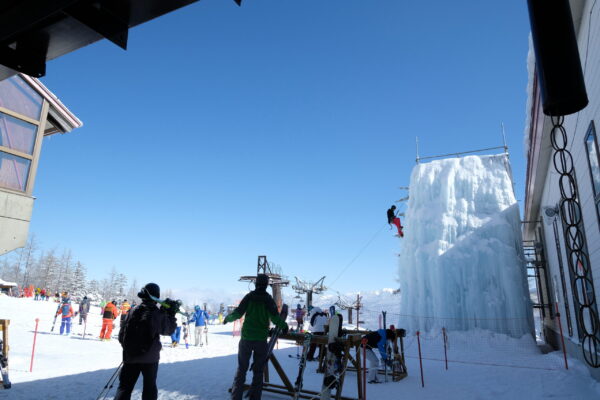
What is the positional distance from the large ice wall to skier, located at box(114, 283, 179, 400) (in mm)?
15285

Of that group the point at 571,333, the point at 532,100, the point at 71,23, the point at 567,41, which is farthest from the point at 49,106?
the point at 571,333

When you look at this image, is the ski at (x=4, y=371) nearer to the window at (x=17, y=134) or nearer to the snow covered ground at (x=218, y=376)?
the snow covered ground at (x=218, y=376)

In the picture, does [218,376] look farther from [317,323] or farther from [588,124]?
[588,124]

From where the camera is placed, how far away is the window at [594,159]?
6.07 metres

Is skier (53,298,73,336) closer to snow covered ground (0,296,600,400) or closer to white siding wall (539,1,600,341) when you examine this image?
snow covered ground (0,296,600,400)

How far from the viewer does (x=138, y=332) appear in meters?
4.07

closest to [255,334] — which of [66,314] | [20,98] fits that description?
[20,98]

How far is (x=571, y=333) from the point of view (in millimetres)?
11195

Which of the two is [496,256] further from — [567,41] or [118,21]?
[118,21]

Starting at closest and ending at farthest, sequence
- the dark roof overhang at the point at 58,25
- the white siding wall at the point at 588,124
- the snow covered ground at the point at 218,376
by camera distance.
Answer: the dark roof overhang at the point at 58,25
the white siding wall at the point at 588,124
the snow covered ground at the point at 218,376

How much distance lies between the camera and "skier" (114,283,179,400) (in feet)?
13.3

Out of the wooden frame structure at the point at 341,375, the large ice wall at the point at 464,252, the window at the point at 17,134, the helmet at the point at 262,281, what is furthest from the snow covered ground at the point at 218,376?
the window at the point at 17,134

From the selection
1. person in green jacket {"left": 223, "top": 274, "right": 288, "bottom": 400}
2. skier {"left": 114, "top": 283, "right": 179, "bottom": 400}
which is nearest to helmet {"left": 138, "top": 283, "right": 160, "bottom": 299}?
skier {"left": 114, "top": 283, "right": 179, "bottom": 400}

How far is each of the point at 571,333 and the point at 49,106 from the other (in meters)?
14.8
